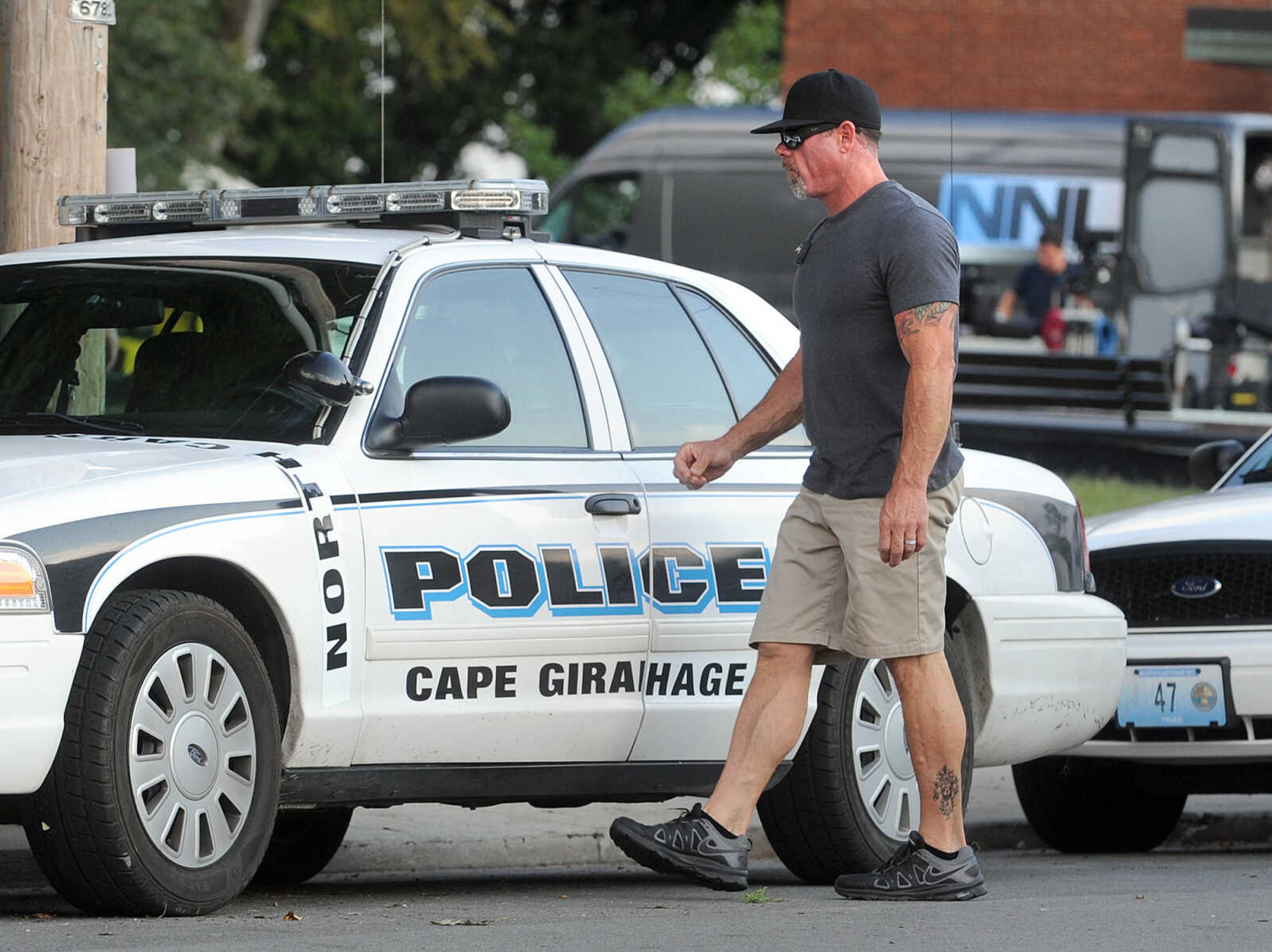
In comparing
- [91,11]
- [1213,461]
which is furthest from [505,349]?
[1213,461]

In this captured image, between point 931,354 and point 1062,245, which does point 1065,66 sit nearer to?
point 1062,245

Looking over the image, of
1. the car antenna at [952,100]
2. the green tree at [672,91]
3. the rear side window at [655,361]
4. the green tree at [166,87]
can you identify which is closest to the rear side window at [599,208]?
the green tree at [166,87]

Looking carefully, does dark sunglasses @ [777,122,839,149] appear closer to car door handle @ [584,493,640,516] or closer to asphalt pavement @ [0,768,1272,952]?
car door handle @ [584,493,640,516]

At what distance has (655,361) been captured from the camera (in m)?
6.56

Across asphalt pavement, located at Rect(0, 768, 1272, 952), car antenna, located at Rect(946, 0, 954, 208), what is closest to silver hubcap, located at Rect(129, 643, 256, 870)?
asphalt pavement, located at Rect(0, 768, 1272, 952)

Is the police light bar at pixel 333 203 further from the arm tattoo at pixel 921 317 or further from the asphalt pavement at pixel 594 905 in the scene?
the asphalt pavement at pixel 594 905

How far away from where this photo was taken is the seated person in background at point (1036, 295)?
21.4 meters

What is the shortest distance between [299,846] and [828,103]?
258 cm

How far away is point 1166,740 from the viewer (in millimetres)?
7695

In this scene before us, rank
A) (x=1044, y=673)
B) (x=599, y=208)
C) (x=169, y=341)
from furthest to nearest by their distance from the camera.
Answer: (x=599, y=208)
(x=1044, y=673)
(x=169, y=341)

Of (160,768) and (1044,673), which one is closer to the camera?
(160,768)

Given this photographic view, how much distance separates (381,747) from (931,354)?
5.05 ft

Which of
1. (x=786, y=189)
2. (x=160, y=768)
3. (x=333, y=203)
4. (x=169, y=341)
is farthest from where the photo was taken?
(x=786, y=189)

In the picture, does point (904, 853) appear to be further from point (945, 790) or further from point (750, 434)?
point (750, 434)
